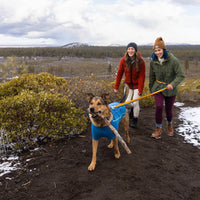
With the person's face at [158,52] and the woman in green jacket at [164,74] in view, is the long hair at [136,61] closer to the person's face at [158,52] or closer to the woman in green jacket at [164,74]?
the woman in green jacket at [164,74]

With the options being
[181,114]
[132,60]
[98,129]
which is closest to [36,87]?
[132,60]

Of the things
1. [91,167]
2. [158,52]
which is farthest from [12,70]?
[91,167]

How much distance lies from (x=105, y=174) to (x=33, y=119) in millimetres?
2475

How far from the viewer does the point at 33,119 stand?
193 inches

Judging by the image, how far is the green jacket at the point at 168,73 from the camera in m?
4.86

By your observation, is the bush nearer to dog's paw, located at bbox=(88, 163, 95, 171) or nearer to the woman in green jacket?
the woman in green jacket

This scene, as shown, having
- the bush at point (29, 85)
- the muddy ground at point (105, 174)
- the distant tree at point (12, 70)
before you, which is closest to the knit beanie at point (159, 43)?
the muddy ground at point (105, 174)

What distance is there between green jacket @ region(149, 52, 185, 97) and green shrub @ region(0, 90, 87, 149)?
2.64 m

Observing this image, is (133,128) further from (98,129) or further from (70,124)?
(98,129)

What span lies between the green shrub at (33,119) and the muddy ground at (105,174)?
0.35 metres

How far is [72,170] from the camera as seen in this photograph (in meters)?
3.77

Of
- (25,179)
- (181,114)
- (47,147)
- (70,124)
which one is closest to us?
(25,179)

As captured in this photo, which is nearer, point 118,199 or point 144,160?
point 118,199

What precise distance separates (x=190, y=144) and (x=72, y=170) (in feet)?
11.8
